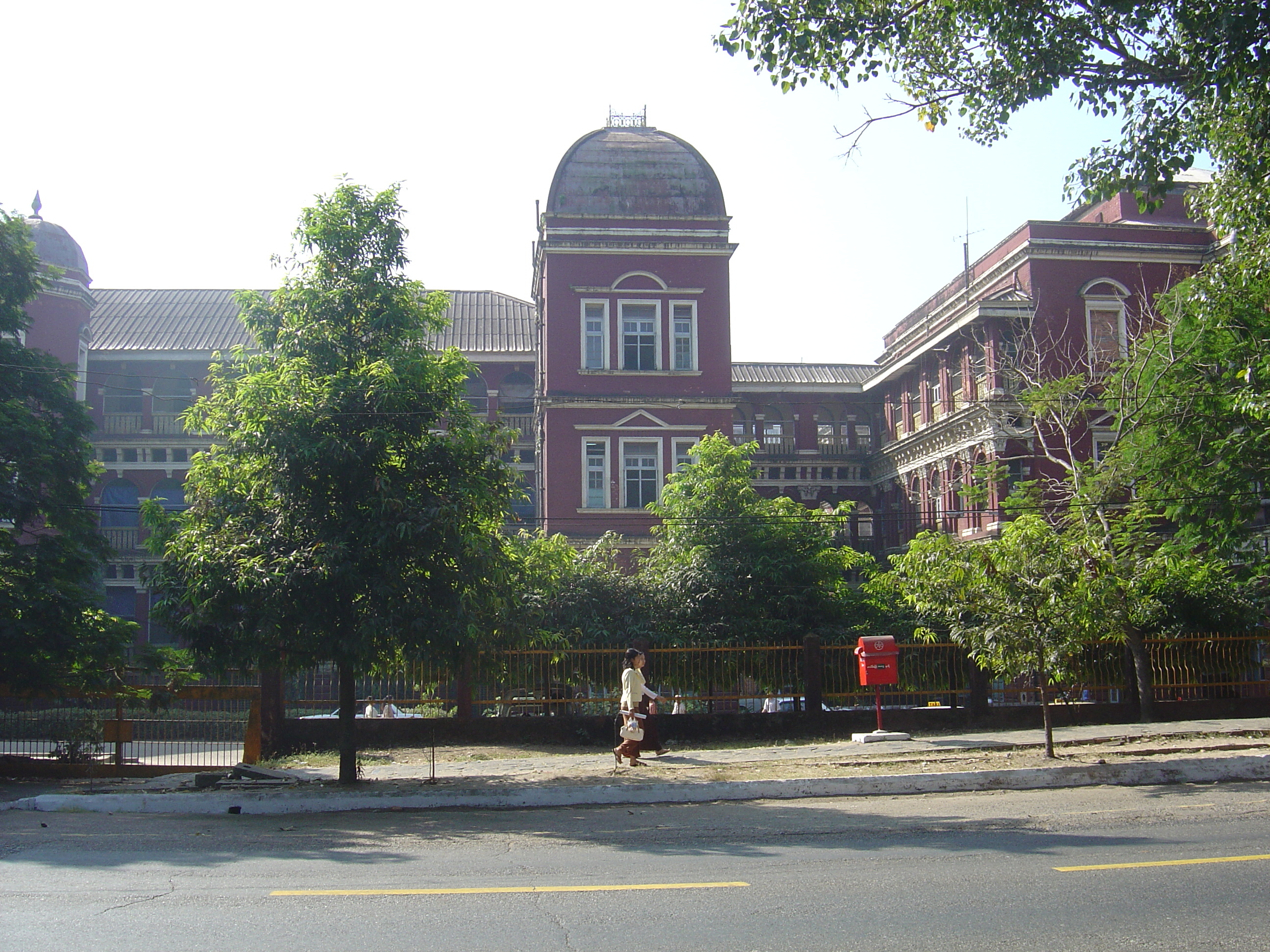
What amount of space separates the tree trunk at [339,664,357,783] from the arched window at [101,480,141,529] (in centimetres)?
2892

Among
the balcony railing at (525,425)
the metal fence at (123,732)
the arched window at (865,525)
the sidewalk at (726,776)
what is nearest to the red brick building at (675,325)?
the balcony railing at (525,425)

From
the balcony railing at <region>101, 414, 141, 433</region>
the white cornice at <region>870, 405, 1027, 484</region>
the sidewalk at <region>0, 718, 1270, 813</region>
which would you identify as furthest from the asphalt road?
the balcony railing at <region>101, 414, 141, 433</region>

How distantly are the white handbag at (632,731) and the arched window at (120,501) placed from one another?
3034 cm

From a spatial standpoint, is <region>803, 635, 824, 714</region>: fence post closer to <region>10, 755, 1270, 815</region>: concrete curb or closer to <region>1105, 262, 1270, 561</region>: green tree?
<region>10, 755, 1270, 815</region>: concrete curb

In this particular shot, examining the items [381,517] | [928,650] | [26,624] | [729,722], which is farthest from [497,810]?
[928,650]

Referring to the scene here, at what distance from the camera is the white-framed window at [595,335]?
31.4m

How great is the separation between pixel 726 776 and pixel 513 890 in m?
5.94

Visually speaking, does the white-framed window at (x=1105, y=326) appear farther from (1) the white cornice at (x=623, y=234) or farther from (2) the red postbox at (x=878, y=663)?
(2) the red postbox at (x=878, y=663)

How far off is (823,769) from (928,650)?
5511 mm

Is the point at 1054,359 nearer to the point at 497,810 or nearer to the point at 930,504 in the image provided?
the point at 930,504

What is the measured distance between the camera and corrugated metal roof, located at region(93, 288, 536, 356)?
3997cm

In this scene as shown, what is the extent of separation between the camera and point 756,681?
59.1 ft

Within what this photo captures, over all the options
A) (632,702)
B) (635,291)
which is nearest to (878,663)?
(632,702)

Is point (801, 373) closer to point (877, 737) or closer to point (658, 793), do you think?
point (877, 737)
